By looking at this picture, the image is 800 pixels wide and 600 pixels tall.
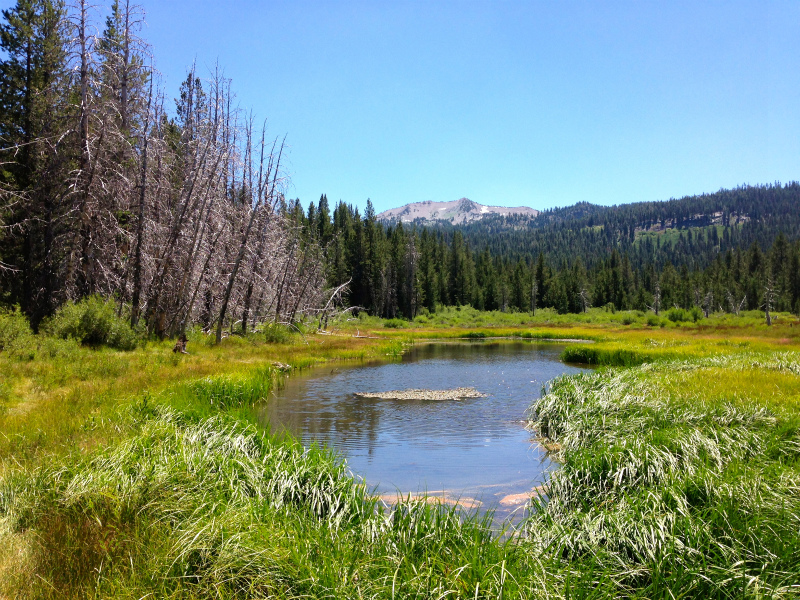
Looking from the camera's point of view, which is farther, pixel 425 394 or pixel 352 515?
pixel 425 394

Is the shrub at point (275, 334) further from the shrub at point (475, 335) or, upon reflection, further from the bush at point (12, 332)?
the shrub at point (475, 335)

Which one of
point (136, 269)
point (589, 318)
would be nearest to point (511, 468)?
point (136, 269)

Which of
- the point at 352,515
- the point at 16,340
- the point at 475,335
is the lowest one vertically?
the point at 475,335

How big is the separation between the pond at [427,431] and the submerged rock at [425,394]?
51 centimetres

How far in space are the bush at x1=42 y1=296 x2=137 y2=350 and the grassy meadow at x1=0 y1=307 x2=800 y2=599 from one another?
681 centimetres

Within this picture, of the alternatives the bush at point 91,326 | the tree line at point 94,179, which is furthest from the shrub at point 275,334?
the bush at point 91,326

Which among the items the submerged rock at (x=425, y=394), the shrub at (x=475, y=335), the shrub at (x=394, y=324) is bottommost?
the shrub at (x=475, y=335)

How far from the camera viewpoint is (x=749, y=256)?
377 feet

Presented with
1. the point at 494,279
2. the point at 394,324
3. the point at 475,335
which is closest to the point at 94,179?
the point at 475,335

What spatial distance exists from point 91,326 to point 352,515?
16.5 m

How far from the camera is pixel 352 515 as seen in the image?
6105mm

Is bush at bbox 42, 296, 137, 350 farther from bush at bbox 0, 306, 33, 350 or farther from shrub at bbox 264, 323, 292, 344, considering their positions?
shrub at bbox 264, 323, 292, 344

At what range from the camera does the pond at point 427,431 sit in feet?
31.8

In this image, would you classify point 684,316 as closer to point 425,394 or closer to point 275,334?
point 275,334
